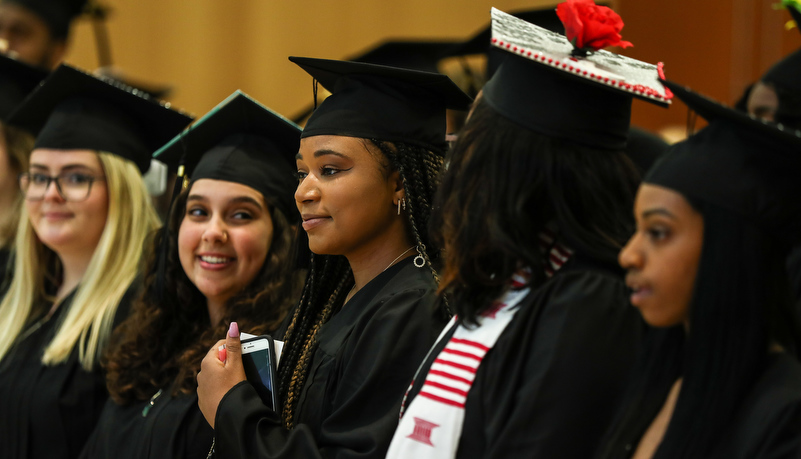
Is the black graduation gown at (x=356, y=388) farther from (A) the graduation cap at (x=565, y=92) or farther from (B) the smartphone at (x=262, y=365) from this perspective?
(A) the graduation cap at (x=565, y=92)

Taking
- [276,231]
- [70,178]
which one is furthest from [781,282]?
[70,178]

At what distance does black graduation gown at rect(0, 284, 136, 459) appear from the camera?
2.76 metres

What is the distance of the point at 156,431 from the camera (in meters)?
2.34

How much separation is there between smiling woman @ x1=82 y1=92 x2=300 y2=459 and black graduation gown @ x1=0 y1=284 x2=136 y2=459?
0.19 metres

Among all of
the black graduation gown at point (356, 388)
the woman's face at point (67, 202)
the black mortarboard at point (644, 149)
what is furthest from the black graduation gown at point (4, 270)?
the black mortarboard at point (644, 149)

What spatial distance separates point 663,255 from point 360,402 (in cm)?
80

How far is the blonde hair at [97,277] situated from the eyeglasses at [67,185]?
3.1 inches

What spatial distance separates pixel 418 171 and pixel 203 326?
1.04 meters

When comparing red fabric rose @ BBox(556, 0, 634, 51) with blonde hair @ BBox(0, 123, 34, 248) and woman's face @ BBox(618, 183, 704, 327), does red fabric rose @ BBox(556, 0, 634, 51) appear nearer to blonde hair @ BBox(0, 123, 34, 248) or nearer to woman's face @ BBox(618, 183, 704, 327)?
woman's face @ BBox(618, 183, 704, 327)

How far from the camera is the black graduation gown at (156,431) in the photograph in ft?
7.54

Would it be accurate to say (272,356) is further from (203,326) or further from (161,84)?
(161,84)

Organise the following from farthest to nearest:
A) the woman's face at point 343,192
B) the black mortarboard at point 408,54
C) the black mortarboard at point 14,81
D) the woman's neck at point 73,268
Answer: the black mortarboard at point 408,54 < the black mortarboard at point 14,81 < the woman's neck at point 73,268 < the woman's face at point 343,192

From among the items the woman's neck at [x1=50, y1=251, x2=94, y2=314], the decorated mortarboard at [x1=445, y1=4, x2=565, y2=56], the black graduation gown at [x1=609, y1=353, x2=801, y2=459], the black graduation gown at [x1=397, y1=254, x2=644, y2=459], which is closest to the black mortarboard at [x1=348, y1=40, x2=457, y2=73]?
the decorated mortarboard at [x1=445, y1=4, x2=565, y2=56]

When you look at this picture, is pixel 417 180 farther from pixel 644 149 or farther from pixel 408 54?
pixel 408 54
